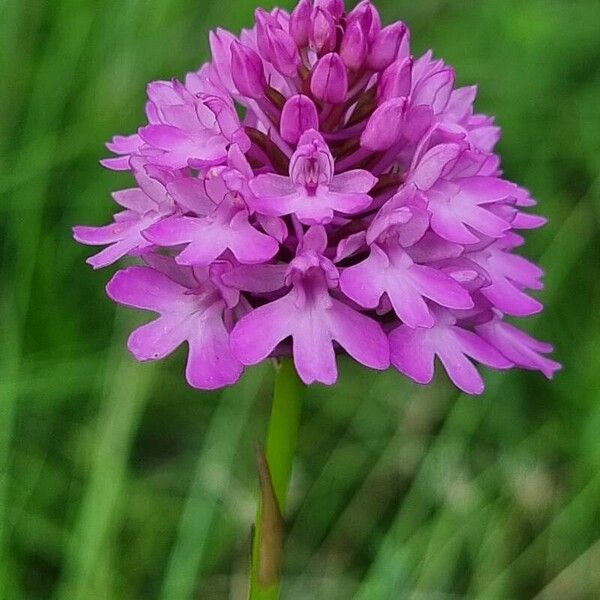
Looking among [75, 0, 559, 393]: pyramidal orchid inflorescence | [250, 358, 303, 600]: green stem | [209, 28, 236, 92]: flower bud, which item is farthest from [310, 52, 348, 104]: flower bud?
[250, 358, 303, 600]: green stem

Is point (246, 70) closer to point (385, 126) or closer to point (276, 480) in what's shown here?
point (385, 126)

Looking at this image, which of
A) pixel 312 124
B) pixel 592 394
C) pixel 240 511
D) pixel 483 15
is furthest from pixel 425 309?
pixel 483 15

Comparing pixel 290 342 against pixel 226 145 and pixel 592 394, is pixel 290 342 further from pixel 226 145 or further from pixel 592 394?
pixel 592 394

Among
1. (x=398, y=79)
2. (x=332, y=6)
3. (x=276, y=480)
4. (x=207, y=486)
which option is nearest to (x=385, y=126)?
(x=398, y=79)

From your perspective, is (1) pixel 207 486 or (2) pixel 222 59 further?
(1) pixel 207 486

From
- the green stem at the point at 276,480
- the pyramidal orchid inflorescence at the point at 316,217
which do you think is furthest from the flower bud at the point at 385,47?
the green stem at the point at 276,480

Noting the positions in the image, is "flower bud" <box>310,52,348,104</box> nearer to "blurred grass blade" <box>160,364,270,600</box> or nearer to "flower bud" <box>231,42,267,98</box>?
"flower bud" <box>231,42,267,98</box>
